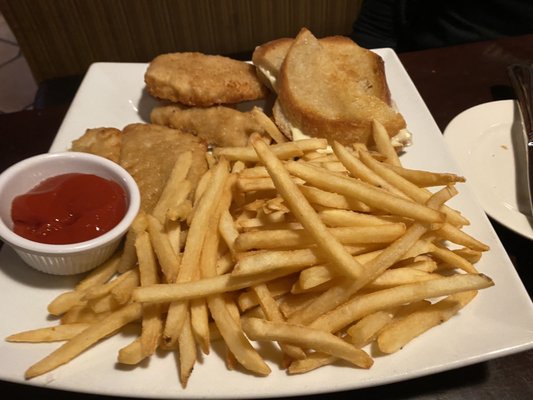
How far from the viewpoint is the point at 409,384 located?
56.3 inches

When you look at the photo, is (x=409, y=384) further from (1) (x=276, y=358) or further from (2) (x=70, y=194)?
(2) (x=70, y=194)

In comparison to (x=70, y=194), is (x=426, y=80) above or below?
below

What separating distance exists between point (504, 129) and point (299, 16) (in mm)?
1914

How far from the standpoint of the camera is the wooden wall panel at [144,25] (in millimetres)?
3250

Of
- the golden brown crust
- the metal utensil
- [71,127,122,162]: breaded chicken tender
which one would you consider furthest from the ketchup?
the metal utensil

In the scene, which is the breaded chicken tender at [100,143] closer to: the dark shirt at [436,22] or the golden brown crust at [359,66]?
the golden brown crust at [359,66]

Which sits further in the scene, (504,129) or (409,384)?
(504,129)

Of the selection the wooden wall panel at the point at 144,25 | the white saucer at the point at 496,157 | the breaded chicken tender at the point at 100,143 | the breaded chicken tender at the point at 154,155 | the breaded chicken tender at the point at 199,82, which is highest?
the breaded chicken tender at the point at 199,82

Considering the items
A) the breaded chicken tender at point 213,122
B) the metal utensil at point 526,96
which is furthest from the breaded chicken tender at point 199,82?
the metal utensil at point 526,96

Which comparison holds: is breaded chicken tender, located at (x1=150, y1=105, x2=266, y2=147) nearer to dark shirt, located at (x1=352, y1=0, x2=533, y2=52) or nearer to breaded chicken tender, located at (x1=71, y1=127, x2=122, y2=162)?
breaded chicken tender, located at (x1=71, y1=127, x2=122, y2=162)

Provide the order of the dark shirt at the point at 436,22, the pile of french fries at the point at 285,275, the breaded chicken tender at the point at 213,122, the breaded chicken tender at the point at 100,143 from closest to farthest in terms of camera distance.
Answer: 1. the pile of french fries at the point at 285,275
2. the breaded chicken tender at the point at 100,143
3. the breaded chicken tender at the point at 213,122
4. the dark shirt at the point at 436,22

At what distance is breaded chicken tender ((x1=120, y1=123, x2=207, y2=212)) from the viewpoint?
1812mm

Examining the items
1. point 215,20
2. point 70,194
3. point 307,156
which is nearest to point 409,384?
point 307,156

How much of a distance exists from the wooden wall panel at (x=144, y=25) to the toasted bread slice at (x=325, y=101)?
5.06 ft
